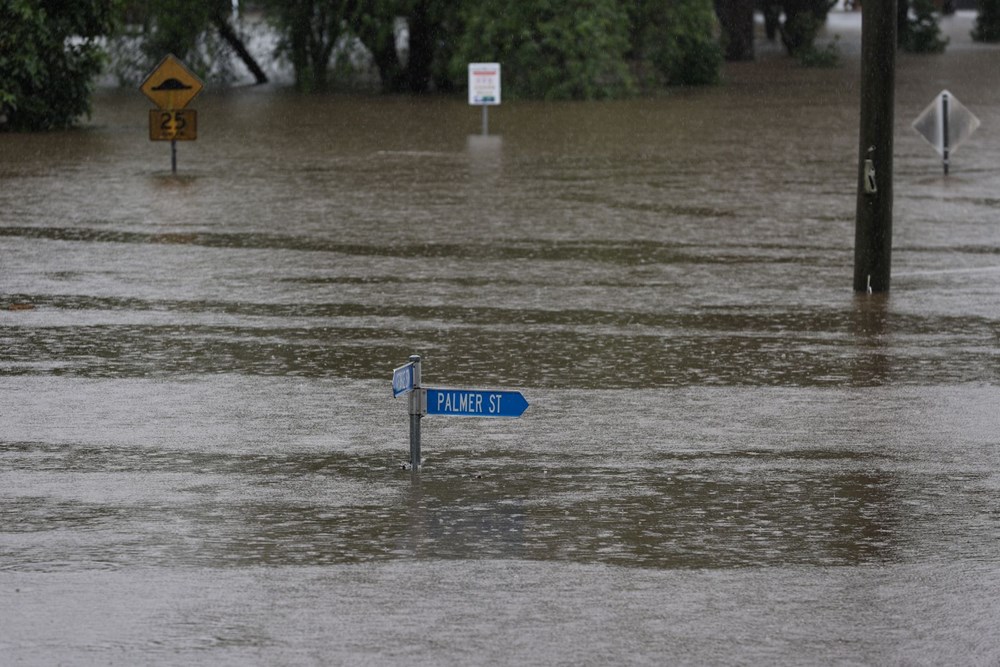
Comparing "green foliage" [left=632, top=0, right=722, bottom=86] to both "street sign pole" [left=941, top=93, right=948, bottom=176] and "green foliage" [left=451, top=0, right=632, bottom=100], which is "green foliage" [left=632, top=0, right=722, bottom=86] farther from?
"street sign pole" [left=941, top=93, right=948, bottom=176]

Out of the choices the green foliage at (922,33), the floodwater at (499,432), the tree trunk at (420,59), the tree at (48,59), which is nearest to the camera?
the floodwater at (499,432)

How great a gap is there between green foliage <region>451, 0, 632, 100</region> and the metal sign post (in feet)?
104

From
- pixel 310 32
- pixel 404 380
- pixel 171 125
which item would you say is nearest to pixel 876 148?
pixel 404 380

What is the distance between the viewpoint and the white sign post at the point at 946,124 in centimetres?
2181

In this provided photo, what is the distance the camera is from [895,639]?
20.0ft

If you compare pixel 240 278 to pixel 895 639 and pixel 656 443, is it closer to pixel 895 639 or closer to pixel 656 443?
pixel 656 443

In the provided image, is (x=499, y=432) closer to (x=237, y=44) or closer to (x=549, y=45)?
(x=549, y=45)

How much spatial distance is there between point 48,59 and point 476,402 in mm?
24885

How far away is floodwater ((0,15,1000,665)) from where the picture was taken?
20.7ft

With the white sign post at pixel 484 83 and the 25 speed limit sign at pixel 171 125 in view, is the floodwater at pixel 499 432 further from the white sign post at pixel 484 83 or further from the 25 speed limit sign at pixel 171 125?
the white sign post at pixel 484 83

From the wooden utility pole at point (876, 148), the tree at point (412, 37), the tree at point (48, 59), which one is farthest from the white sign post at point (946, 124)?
the tree at point (412, 37)

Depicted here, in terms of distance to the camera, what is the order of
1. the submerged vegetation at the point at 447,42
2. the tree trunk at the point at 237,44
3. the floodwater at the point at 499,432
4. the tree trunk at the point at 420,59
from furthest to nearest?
the tree trunk at the point at 237,44, the tree trunk at the point at 420,59, the submerged vegetation at the point at 447,42, the floodwater at the point at 499,432

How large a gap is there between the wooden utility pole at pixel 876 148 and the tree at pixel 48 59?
734 inches

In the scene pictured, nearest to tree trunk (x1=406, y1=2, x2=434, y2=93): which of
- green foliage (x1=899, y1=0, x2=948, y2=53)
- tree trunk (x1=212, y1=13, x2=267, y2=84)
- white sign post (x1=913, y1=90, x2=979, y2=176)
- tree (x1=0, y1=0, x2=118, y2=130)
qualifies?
tree trunk (x1=212, y1=13, x2=267, y2=84)
